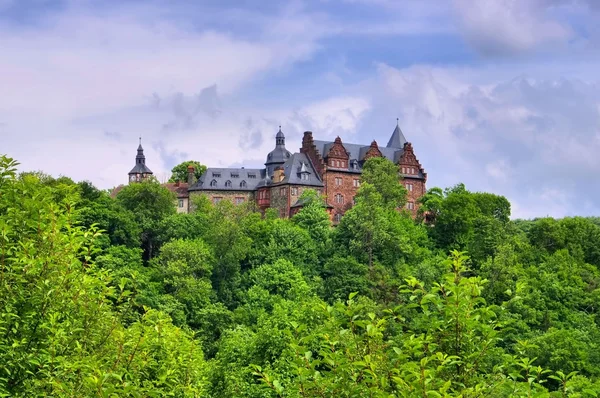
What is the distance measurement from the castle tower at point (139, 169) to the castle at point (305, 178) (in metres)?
22.3

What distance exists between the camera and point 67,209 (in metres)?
17.9

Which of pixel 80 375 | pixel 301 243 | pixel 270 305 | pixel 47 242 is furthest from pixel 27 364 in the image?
pixel 301 243

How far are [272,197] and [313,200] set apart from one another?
22.0 ft

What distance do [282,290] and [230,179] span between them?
77.3 ft

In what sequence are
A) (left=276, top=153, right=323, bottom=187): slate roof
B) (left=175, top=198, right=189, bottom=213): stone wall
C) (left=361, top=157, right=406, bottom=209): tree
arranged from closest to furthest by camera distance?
(left=361, top=157, right=406, bottom=209): tree
(left=276, top=153, right=323, bottom=187): slate roof
(left=175, top=198, right=189, bottom=213): stone wall

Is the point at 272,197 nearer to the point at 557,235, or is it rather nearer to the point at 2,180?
the point at 557,235

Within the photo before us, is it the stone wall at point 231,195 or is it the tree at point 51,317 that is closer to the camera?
the tree at point 51,317

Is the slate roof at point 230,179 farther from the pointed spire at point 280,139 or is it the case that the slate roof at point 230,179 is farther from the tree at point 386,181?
the tree at point 386,181

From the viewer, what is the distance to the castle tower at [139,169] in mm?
123188

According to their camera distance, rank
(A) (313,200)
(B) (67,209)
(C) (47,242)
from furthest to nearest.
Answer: (A) (313,200), (B) (67,209), (C) (47,242)

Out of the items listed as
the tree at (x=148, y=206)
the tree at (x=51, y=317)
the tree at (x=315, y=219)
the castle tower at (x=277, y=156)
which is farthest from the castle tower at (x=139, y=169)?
the tree at (x=51, y=317)

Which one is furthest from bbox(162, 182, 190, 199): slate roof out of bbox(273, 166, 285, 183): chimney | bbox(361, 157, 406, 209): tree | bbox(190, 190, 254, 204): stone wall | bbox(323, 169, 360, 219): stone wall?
bbox(361, 157, 406, 209): tree

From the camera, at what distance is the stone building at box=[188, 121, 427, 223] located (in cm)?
9125

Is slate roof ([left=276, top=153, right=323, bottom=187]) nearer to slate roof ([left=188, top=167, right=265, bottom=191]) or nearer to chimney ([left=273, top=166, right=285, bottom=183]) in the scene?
chimney ([left=273, top=166, right=285, bottom=183])
